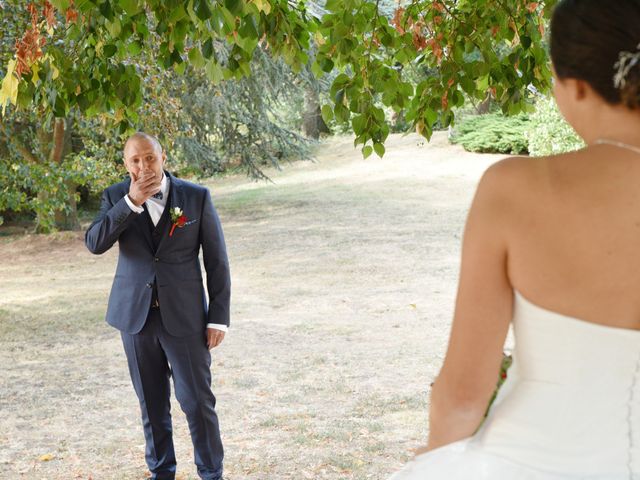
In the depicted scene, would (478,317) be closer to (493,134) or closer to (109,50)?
(109,50)

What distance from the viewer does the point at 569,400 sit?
1789mm

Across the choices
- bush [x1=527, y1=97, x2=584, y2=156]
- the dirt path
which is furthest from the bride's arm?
bush [x1=527, y1=97, x2=584, y2=156]

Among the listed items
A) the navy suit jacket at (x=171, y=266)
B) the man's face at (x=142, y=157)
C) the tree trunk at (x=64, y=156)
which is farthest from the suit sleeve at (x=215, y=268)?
the tree trunk at (x=64, y=156)

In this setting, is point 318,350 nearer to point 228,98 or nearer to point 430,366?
point 430,366

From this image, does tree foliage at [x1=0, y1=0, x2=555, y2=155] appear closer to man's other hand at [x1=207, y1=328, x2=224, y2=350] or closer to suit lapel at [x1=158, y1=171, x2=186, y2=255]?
suit lapel at [x1=158, y1=171, x2=186, y2=255]

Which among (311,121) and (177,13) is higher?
(177,13)

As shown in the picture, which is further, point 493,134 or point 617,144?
point 493,134

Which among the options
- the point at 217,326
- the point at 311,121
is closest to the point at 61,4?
the point at 217,326

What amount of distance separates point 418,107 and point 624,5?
383 centimetres

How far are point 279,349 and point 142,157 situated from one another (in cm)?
568

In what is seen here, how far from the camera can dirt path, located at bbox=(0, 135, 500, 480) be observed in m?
6.75

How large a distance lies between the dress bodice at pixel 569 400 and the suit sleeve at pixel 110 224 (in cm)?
345

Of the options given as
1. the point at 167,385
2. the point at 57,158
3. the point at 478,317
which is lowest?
the point at 167,385

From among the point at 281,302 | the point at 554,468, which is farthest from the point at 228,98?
the point at 554,468
